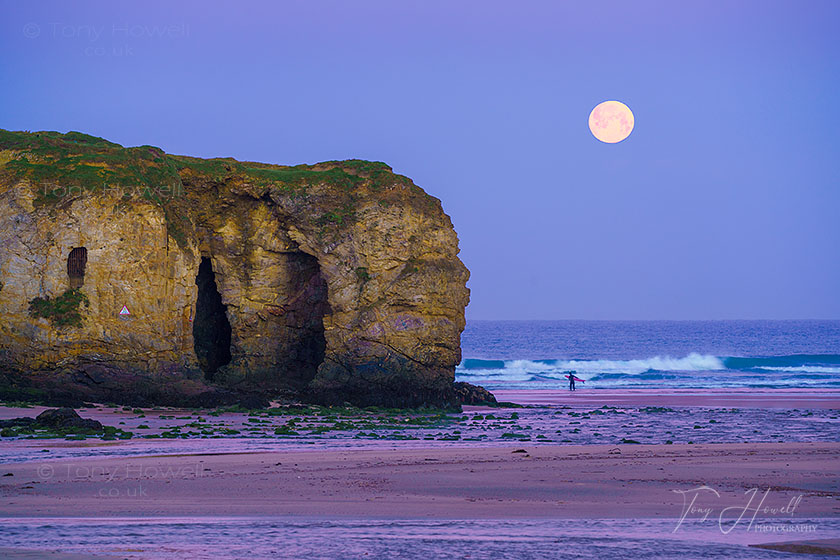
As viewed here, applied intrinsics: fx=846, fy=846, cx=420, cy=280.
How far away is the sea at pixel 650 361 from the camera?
191 ft

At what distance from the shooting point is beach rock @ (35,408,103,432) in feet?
61.7

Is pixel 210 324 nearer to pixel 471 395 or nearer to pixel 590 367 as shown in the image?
pixel 471 395

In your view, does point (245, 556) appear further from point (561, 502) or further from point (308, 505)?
point (561, 502)

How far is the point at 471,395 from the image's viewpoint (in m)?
32.2

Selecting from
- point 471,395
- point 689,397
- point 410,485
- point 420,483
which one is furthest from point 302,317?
point 410,485

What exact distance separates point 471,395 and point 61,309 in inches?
583

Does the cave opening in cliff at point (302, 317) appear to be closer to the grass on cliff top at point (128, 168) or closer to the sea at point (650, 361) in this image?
the grass on cliff top at point (128, 168)

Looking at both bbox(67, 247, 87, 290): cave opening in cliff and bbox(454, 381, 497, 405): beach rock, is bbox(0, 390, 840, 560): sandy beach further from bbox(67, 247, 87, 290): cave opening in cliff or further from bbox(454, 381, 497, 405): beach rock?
bbox(454, 381, 497, 405): beach rock

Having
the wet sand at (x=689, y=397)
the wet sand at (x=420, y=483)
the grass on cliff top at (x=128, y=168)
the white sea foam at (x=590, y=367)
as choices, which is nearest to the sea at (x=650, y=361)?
the white sea foam at (x=590, y=367)

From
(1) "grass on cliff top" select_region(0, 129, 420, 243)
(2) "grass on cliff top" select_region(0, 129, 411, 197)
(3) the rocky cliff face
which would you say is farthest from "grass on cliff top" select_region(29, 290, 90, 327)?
(2) "grass on cliff top" select_region(0, 129, 411, 197)

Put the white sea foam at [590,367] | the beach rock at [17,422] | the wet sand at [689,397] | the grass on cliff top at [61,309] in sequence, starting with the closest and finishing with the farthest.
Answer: the beach rock at [17,422] < the grass on cliff top at [61,309] < the wet sand at [689,397] < the white sea foam at [590,367]

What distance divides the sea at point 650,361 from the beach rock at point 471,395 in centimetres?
1960

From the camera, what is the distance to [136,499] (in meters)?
10.6

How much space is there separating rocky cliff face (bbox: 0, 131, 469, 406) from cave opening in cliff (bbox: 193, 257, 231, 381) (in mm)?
61
